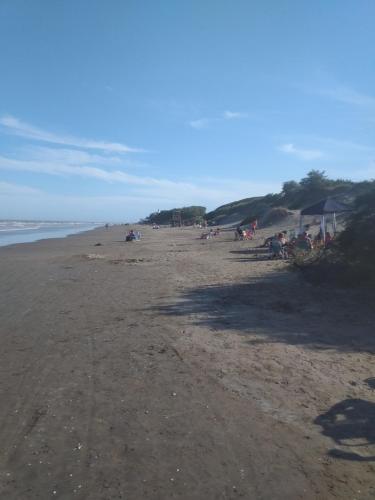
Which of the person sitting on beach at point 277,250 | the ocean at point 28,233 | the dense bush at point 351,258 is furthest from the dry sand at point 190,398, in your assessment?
the ocean at point 28,233

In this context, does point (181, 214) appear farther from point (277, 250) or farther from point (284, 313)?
point (284, 313)

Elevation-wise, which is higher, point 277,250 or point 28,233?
point 277,250

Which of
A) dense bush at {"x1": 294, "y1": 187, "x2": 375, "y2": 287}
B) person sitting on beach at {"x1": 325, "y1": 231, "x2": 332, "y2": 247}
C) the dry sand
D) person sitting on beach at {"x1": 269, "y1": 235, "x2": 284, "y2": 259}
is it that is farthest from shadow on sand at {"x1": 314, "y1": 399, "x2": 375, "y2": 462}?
person sitting on beach at {"x1": 269, "y1": 235, "x2": 284, "y2": 259}

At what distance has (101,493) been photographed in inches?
122

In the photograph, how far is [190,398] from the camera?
459 centimetres

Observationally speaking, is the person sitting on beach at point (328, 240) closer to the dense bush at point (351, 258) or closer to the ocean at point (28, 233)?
the dense bush at point (351, 258)

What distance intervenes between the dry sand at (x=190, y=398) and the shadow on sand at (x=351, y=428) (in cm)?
2

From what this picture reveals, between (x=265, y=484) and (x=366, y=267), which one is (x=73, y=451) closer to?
(x=265, y=484)

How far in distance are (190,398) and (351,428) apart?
1.59m

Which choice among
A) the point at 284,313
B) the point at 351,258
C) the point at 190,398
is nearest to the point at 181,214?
the point at 351,258

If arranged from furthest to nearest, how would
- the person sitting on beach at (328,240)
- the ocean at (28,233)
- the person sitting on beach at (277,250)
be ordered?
the ocean at (28,233) < the person sitting on beach at (277,250) < the person sitting on beach at (328,240)

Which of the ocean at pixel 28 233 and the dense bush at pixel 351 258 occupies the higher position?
the dense bush at pixel 351 258

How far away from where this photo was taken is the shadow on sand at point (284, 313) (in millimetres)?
6605

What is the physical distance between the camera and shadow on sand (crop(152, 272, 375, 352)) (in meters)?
6.61
